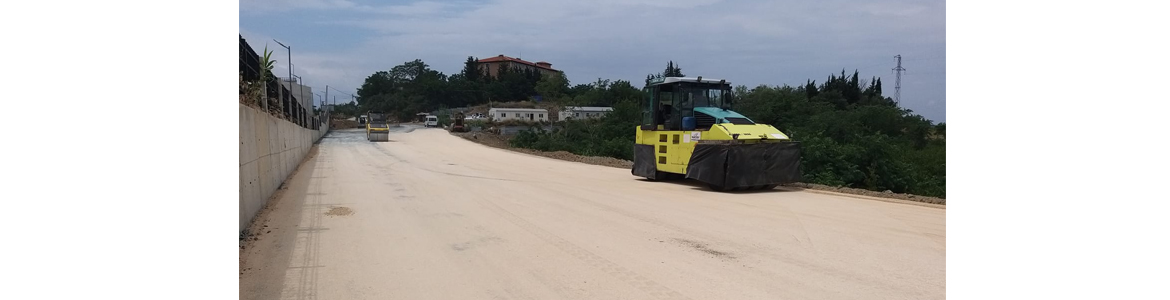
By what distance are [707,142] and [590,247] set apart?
6595 millimetres

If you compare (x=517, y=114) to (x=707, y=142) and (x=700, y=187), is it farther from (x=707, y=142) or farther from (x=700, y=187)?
(x=707, y=142)

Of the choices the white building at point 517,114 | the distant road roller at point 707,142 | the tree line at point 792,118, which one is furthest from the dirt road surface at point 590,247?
the white building at point 517,114

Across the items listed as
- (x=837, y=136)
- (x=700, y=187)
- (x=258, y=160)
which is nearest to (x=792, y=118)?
(x=837, y=136)

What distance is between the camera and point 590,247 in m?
6.91

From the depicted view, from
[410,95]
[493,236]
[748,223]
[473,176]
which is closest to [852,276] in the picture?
[748,223]

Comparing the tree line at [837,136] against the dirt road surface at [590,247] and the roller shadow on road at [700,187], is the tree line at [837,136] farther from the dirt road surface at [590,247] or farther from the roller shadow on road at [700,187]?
the dirt road surface at [590,247]

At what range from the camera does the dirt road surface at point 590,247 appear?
5.34m

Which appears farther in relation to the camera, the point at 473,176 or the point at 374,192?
the point at 473,176

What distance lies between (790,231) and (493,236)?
11.5ft

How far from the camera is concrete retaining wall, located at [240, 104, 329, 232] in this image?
774 cm

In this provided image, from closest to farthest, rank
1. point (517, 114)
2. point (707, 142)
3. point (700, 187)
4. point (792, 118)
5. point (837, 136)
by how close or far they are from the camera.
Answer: point (707, 142)
point (700, 187)
point (837, 136)
point (792, 118)
point (517, 114)

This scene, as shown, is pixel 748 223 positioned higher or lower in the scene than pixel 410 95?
lower

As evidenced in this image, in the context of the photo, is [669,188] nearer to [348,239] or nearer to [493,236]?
[493,236]

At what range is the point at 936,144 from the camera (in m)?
37.8
